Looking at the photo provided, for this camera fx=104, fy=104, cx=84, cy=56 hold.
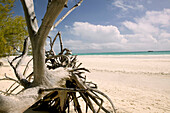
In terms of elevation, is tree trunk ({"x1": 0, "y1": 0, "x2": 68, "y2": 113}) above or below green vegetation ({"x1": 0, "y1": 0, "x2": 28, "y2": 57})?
below

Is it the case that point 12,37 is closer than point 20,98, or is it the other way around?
point 20,98

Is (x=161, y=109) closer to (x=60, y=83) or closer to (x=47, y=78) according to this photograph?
(x=60, y=83)

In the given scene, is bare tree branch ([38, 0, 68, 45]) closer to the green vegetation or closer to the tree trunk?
the tree trunk

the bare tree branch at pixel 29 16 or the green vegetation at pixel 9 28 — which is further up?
the green vegetation at pixel 9 28

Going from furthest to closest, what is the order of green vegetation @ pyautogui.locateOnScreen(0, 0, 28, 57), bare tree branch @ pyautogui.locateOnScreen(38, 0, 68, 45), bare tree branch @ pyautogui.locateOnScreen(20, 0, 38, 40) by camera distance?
green vegetation @ pyautogui.locateOnScreen(0, 0, 28, 57)
bare tree branch @ pyautogui.locateOnScreen(20, 0, 38, 40)
bare tree branch @ pyautogui.locateOnScreen(38, 0, 68, 45)

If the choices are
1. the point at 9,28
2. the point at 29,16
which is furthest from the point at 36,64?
the point at 9,28

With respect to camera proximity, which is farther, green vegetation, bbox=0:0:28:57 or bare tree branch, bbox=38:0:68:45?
green vegetation, bbox=0:0:28:57

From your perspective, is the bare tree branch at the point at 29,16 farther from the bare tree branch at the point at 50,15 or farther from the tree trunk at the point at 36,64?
the bare tree branch at the point at 50,15

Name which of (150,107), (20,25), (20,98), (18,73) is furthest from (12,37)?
→ (150,107)

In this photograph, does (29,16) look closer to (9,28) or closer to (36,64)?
(36,64)

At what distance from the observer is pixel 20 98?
107 cm

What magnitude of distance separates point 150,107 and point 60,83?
3.44m

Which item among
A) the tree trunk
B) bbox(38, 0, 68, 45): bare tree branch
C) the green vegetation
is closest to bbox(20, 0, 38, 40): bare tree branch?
the tree trunk

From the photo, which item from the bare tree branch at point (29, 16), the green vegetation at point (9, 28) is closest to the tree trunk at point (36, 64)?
the bare tree branch at point (29, 16)
